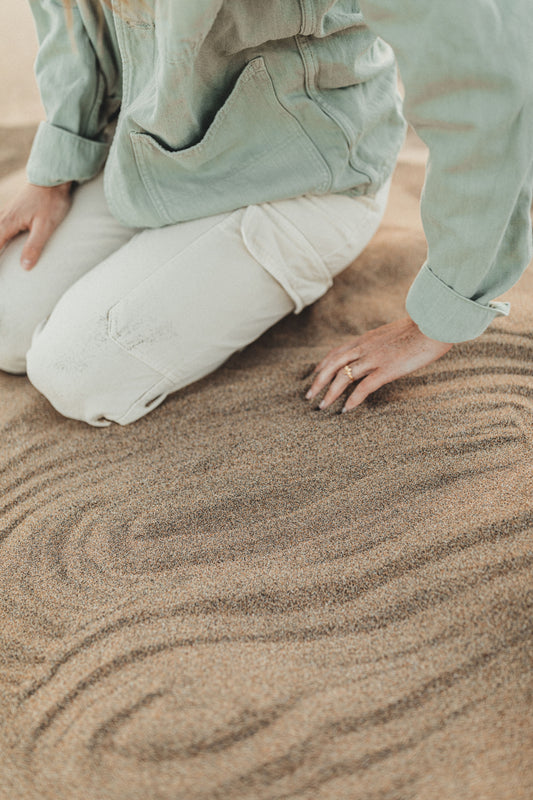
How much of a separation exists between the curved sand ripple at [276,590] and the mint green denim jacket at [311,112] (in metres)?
0.22

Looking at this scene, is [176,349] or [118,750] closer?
[118,750]

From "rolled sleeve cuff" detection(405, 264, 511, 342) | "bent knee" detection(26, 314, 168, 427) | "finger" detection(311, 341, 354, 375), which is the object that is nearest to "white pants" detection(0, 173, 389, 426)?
"bent knee" detection(26, 314, 168, 427)

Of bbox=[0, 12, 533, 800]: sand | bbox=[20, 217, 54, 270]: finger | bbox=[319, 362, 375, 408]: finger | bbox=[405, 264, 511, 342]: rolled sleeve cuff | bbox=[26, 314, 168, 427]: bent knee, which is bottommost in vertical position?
bbox=[0, 12, 533, 800]: sand

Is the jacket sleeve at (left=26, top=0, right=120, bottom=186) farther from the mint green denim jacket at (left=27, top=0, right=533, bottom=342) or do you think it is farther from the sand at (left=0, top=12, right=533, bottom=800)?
the sand at (left=0, top=12, right=533, bottom=800)

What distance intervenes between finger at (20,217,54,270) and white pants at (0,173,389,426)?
12cm

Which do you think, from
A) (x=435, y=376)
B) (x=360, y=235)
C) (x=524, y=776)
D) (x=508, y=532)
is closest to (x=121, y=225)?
(x=360, y=235)

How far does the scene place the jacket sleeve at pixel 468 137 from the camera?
61cm

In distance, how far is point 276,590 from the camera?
779 millimetres

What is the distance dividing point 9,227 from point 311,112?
623 millimetres

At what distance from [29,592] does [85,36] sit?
928 millimetres

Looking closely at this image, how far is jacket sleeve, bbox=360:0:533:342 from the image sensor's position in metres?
0.61

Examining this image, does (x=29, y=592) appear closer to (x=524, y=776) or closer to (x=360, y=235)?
(x=524, y=776)

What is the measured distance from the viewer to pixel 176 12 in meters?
0.74

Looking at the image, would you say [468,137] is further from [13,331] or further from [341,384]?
[13,331]
